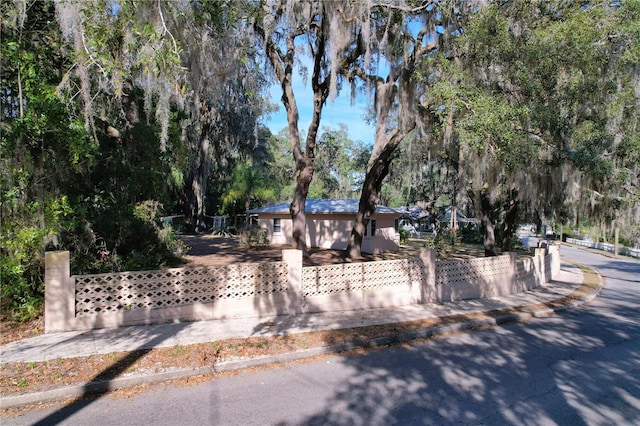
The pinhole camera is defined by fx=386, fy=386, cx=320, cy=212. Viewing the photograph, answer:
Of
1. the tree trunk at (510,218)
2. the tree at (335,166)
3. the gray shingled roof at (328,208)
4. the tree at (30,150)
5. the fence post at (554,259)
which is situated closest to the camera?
the tree at (30,150)

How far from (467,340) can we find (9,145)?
8.41 metres

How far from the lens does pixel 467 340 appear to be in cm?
707

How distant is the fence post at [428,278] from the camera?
9.58 metres

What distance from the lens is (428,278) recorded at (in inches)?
380

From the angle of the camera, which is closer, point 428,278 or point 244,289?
point 244,289

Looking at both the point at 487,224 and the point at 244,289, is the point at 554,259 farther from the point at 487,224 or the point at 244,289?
the point at 244,289

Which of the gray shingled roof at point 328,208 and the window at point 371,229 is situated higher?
the gray shingled roof at point 328,208

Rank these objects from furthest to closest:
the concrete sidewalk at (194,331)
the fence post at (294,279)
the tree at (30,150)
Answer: the fence post at (294,279) → the tree at (30,150) → the concrete sidewalk at (194,331)

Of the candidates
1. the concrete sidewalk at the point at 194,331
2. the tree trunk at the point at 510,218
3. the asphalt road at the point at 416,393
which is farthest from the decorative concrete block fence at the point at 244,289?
the tree trunk at the point at 510,218

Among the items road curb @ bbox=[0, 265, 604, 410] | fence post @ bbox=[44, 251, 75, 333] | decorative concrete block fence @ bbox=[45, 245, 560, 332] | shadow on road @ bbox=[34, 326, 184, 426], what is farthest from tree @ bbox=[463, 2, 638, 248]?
fence post @ bbox=[44, 251, 75, 333]

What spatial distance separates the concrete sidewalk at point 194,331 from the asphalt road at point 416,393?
4.24 ft

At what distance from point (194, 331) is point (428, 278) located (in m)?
5.74

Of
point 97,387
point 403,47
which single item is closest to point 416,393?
point 97,387

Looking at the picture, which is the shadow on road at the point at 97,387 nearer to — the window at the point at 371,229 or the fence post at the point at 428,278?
the fence post at the point at 428,278
